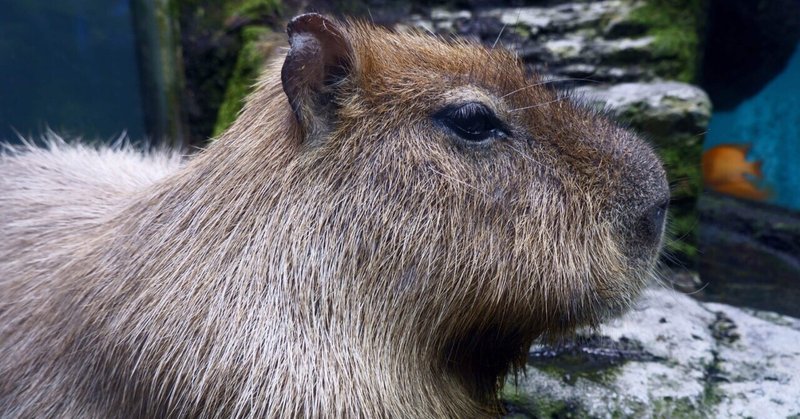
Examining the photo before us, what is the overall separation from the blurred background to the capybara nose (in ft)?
7.52

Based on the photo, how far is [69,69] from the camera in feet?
18.0

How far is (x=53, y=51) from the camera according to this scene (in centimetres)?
537

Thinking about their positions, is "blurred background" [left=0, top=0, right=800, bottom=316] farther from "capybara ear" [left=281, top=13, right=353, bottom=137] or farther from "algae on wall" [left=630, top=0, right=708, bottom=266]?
"capybara ear" [left=281, top=13, right=353, bottom=137]

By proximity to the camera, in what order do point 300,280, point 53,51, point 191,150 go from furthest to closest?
1. point 191,150
2. point 53,51
3. point 300,280

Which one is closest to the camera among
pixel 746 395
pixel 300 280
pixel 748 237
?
pixel 300 280

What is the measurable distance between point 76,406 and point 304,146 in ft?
3.89

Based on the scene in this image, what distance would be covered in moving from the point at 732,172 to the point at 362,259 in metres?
6.83

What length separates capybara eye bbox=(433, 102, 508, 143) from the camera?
240 cm

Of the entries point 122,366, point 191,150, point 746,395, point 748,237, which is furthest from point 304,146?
point 748,237

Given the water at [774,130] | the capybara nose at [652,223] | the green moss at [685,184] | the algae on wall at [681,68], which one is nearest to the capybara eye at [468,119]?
the capybara nose at [652,223]

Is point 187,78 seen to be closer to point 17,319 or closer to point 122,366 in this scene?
point 17,319

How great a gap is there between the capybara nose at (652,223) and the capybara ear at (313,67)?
1.10 meters

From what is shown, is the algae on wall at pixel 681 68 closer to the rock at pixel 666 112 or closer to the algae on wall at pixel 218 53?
the rock at pixel 666 112

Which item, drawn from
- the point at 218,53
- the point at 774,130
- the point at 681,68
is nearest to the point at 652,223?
the point at 681,68
